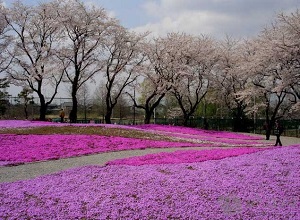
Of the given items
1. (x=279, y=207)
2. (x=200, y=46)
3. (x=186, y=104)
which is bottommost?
(x=279, y=207)

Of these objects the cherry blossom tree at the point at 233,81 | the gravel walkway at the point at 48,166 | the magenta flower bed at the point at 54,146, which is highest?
the cherry blossom tree at the point at 233,81

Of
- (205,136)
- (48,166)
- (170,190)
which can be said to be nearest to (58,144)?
(48,166)

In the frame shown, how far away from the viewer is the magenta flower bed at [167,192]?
29.1ft

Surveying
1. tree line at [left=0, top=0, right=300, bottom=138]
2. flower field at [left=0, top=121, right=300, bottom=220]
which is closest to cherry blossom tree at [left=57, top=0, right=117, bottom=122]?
tree line at [left=0, top=0, right=300, bottom=138]

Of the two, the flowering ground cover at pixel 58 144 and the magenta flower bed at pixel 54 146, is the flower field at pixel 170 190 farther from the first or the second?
the flowering ground cover at pixel 58 144

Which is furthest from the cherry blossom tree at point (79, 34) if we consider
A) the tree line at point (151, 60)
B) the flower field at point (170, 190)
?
the flower field at point (170, 190)

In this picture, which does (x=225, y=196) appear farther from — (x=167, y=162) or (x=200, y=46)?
(x=200, y=46)

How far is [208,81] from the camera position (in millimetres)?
53469

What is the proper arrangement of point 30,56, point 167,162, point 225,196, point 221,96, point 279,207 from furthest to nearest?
point 221,96 < point 30,56 < point 167,162 < point 225,196 < point 279,207

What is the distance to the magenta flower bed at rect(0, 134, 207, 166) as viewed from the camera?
18.0m

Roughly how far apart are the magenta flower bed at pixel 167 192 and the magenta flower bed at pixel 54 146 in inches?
232

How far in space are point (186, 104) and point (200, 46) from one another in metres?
14.3

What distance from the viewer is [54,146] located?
69.2 ft

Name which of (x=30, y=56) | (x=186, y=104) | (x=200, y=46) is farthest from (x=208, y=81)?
(x=30, y=56)
